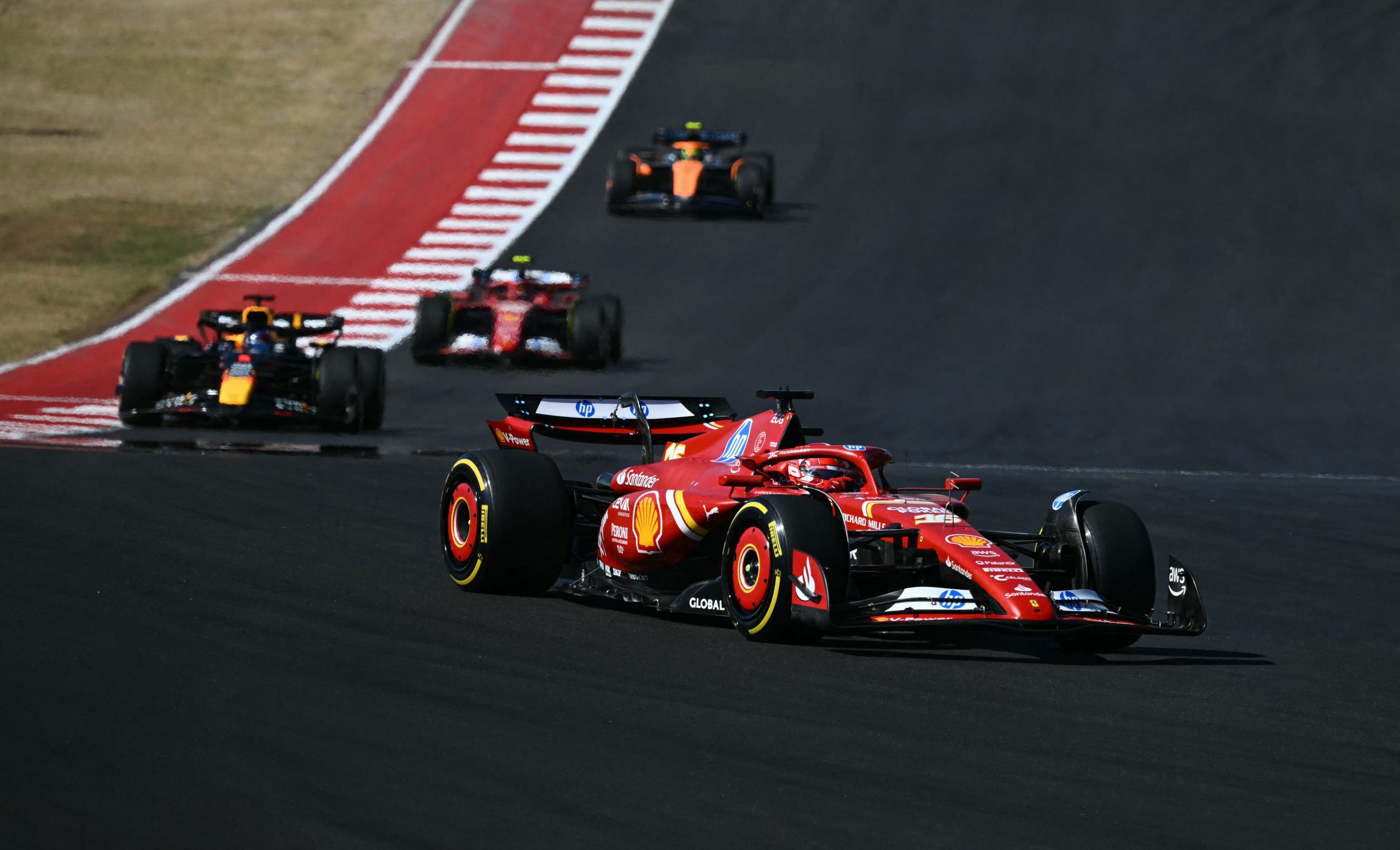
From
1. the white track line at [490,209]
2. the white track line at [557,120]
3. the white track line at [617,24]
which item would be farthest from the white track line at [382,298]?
the white track line at [617,24]

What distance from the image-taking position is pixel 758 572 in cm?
966

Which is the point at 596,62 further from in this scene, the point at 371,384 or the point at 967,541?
the point at 967,541

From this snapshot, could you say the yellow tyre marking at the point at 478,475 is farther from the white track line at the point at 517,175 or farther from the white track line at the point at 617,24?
the white track line at the point at 617,24

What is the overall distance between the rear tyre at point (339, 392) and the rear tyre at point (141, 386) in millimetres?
1653

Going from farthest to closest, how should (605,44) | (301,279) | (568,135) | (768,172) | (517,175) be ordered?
(605,44) → (568,135) → (517,175) → (768,172) → (301,279)

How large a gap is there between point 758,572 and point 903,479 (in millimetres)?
8479

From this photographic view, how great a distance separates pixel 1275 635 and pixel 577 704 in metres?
4.54

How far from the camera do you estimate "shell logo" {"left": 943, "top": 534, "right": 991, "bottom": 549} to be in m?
9.56

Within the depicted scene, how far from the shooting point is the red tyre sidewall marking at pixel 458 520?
11.1m

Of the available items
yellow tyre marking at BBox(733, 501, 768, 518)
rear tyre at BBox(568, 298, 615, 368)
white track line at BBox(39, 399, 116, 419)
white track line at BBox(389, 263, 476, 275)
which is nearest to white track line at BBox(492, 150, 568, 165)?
white track line at BBox(389, 263, 476, 275)

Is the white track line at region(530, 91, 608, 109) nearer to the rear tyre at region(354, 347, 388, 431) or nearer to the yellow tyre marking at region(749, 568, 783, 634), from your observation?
the rear tyre at region(354, 347, 388, 431)

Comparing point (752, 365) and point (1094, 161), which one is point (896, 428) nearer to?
point (752, 365)

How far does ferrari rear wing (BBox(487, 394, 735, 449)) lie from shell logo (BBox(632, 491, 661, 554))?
52.6 inches

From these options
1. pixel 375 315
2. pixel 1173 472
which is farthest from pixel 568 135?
pixel 1173 472
